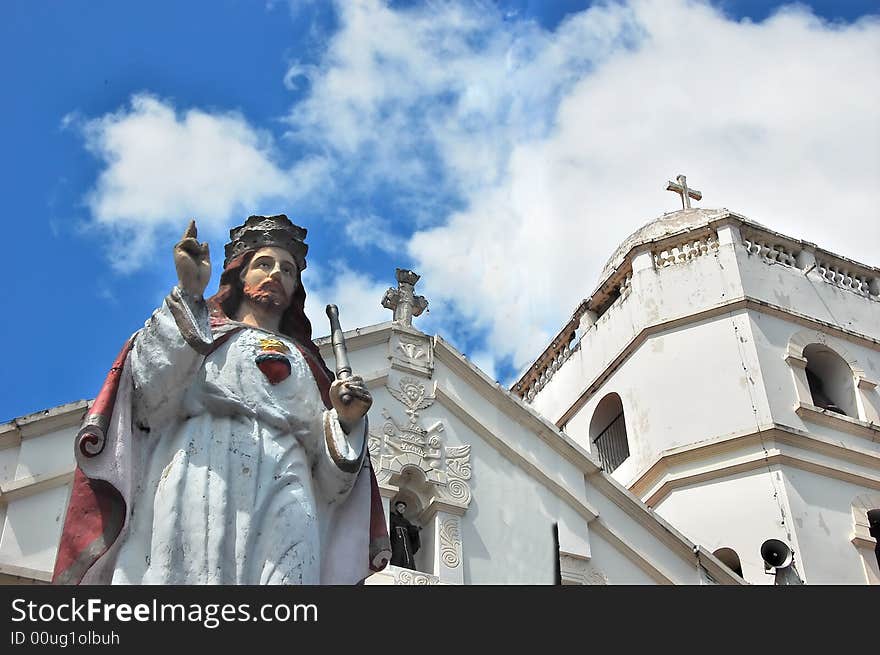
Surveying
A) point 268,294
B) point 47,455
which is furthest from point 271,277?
point 47,455

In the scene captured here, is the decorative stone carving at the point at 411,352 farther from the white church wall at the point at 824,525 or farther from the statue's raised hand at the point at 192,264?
the statue's raised hand at the point at 192,264

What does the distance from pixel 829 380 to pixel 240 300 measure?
1445 cm

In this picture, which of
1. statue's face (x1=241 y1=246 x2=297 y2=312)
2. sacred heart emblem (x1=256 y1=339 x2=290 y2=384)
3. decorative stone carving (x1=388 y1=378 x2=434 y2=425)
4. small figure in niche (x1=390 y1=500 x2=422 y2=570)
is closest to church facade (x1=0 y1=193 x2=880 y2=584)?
decorative stone carving (x1=388 y1=378 x2=434 y2=425)

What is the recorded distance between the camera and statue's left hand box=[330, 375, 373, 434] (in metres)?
5.52

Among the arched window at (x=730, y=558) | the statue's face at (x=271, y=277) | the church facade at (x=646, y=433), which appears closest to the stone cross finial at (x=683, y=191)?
the church facade at (x=646, y=433)

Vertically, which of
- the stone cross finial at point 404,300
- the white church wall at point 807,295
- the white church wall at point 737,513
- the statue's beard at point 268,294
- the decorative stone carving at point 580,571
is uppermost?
the white church wall at point 807,295

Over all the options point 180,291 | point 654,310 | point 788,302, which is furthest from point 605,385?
point 180,291

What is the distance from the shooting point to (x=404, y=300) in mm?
14805

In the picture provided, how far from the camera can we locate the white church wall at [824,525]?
615 inches

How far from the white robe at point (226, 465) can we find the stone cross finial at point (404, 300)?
8944 mm

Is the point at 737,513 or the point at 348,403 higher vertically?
the point at 737,513

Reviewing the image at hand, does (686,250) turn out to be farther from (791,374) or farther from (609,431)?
(609,431)

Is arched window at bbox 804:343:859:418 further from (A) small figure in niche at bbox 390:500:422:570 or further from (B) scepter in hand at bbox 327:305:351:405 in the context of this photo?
(B) scepter in hand at bbox 327:305:351:405
